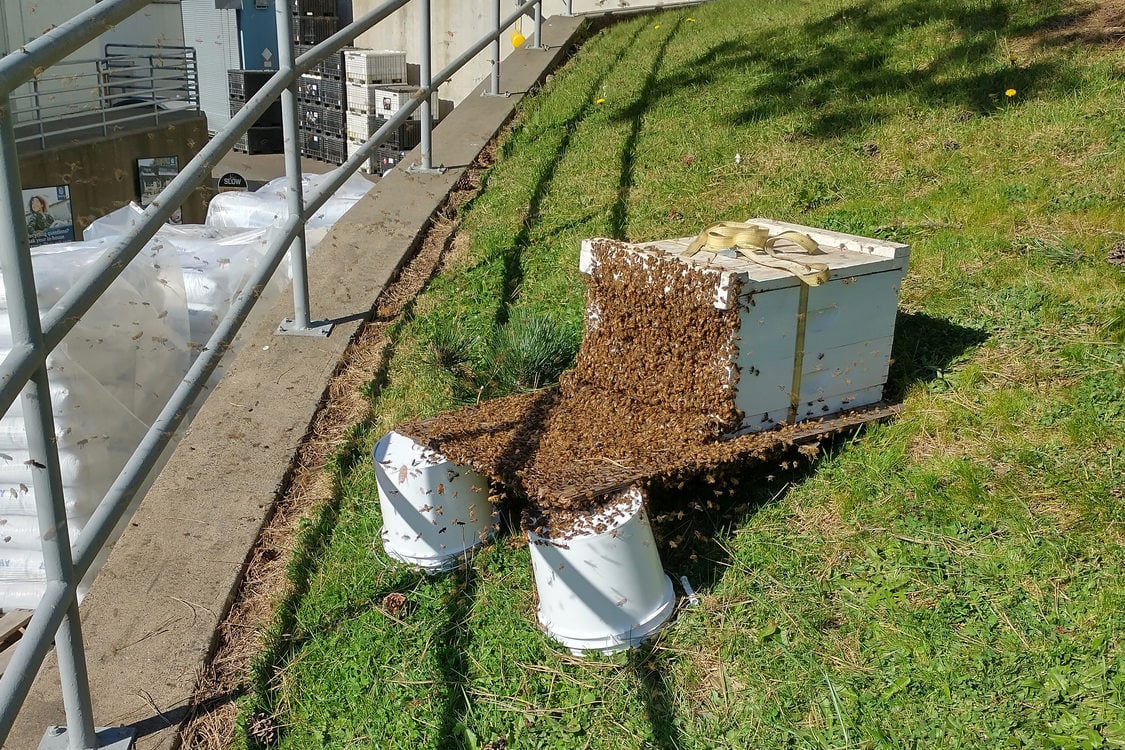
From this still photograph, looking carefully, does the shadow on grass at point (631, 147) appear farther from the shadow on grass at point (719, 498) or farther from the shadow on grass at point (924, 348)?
A: the shadow on grass at point (719, 498)

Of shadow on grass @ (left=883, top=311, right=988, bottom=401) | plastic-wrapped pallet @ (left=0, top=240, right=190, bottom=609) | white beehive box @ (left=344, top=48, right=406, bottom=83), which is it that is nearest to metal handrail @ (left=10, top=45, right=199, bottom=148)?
white beehive box @ (left=344, top=48, right=406, bottom=83)

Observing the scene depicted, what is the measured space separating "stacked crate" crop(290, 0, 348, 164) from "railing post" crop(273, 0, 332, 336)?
1372 cm

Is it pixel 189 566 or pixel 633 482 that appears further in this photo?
A: pixel 189 566

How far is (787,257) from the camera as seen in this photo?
3172 mm

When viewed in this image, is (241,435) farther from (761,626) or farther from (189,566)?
(761,626)

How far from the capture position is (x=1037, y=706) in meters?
2.27

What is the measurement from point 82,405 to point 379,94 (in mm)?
12553

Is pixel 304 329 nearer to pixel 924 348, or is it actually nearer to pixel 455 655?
pixel 455 655

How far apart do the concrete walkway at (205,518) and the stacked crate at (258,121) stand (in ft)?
49.4

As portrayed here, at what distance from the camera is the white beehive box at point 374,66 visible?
1573 cm

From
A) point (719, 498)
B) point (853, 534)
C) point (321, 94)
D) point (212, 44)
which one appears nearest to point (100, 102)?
point (321, 94)

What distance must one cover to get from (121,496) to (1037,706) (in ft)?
7.56

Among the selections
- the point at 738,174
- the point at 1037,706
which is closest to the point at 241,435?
the point at 1037,706

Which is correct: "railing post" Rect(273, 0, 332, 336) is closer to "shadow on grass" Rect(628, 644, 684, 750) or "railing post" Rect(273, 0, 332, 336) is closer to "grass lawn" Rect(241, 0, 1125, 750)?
"grass lawn" Rect(241, 0, 1125, 750)
